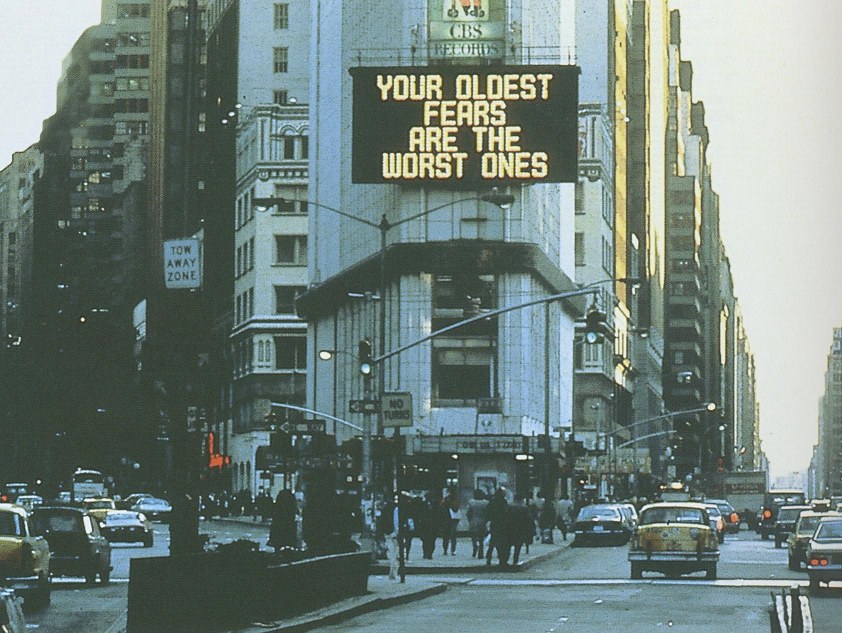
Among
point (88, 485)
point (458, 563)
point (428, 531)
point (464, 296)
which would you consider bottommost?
point (458, 563)

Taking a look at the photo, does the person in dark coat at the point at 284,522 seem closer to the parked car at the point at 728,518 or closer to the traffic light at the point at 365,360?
the traffic light at the point at 365,360

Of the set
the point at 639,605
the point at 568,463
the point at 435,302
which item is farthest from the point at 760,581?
the point at 435,302

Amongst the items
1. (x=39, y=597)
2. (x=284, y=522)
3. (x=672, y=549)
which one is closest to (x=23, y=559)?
(x=39, y=597)

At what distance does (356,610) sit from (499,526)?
18.4 meters

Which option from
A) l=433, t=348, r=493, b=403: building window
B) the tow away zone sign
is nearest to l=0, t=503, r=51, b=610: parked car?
the tow away zone sign

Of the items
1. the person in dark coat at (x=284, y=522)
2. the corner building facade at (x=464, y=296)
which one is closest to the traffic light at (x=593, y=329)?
the person in dark coat at (x=284, y=522)

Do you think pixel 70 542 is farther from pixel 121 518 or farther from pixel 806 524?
pixel 121 518

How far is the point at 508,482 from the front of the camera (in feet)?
294

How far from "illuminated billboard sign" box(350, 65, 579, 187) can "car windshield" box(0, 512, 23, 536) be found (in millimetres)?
53646

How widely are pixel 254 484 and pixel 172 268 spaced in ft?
363

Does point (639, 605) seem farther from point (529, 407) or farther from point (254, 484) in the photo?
point (254, 484)

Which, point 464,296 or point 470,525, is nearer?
point 470,525

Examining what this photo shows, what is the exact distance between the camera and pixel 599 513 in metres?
72.0

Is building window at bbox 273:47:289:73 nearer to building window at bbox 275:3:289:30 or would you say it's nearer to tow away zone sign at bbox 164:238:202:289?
building window at bbox 275:3:289:30
